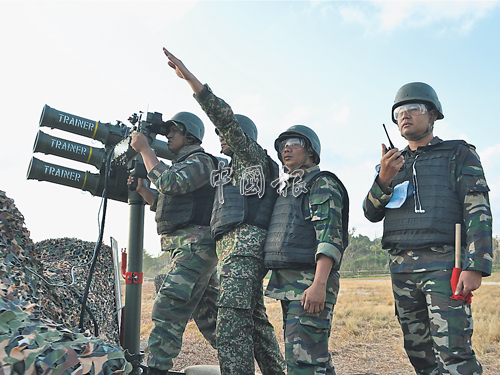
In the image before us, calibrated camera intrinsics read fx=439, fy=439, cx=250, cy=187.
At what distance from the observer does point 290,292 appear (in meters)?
2.61

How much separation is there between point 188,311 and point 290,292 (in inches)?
35.7

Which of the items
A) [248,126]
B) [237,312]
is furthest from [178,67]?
[237,312]

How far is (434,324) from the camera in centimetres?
238

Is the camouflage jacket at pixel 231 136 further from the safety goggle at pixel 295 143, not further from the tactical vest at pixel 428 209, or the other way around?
the tactical vest at pixel 428 209

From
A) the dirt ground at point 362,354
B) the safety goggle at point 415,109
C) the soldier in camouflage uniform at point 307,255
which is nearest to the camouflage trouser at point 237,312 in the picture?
the soldier in camouflage uniform at point 307,255

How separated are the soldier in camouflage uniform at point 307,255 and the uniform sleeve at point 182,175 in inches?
26.3

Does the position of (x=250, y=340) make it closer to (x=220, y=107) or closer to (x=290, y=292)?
(x=290, y=292)

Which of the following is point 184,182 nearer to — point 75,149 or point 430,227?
point 75,149

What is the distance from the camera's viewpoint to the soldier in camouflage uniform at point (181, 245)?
304cm

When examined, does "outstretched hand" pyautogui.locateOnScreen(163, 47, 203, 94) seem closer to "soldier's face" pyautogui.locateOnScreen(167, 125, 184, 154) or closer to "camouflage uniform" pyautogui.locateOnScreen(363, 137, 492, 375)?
"soldier's face" pyautogui.locateOnScreen(167, 125, 184, 154)

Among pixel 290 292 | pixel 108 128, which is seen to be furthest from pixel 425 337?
pixel 108 128

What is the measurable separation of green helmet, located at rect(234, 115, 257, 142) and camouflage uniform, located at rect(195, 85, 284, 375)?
0.42 meters

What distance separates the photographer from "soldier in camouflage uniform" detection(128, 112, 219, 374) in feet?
9.96

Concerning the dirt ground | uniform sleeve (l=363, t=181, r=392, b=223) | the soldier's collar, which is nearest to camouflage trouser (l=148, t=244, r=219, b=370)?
the soldier's collar
